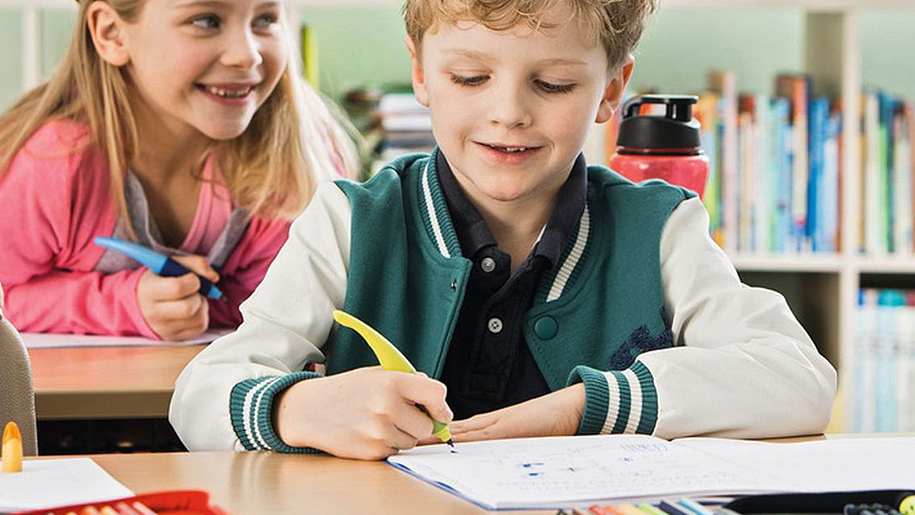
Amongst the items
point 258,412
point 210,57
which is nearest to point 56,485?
point 258,412

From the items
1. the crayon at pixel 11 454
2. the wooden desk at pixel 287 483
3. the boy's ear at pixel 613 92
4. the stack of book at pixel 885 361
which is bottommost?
the stack of book at pixel 885 361

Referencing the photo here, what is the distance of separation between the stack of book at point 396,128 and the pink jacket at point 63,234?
3.20 ft

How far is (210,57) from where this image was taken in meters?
1.90

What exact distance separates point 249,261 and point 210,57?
0.30 m

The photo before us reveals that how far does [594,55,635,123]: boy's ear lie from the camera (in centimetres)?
133

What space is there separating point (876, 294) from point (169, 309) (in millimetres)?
1758

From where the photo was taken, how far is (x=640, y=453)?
0.94 meters

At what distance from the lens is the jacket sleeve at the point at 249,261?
1.85 meters

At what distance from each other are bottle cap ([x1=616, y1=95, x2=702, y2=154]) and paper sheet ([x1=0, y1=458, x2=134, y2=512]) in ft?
2.65

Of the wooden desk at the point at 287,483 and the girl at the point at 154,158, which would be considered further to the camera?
the girl at the point at 154,158

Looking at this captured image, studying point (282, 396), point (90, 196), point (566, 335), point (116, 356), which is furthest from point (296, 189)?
point (282, 396)

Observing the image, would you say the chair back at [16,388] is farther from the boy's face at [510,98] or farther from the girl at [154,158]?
the girl at [154,158]

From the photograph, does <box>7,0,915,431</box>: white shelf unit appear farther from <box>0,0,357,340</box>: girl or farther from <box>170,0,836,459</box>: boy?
<box>170,0,836,459</box>: boy

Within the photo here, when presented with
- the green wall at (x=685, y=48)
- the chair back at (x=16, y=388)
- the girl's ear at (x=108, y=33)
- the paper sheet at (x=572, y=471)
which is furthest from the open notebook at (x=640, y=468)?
the green wall at (x=685, y=48)
